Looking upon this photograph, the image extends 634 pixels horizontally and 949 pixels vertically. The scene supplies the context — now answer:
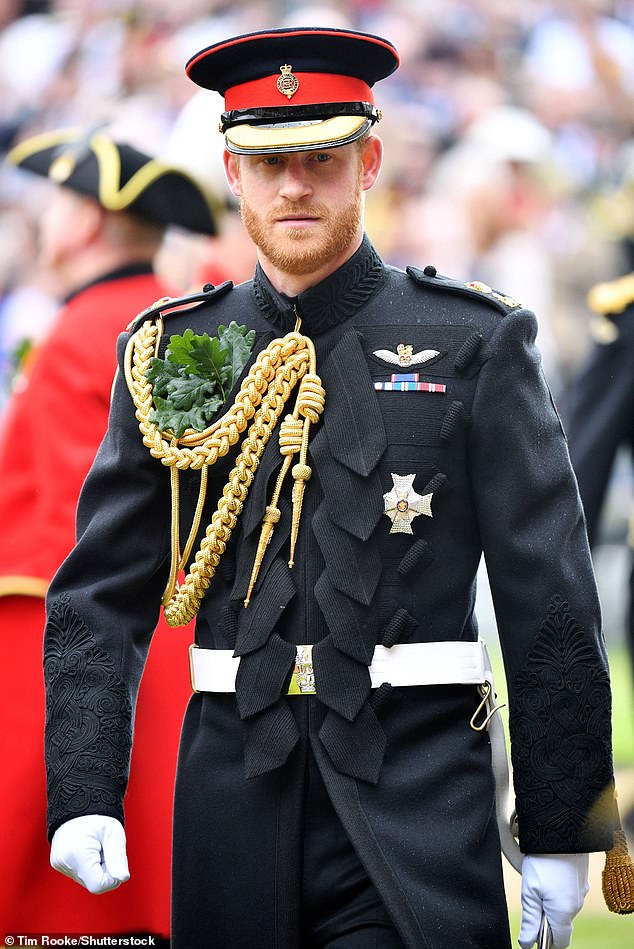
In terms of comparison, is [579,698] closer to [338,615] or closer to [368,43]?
[338,615]

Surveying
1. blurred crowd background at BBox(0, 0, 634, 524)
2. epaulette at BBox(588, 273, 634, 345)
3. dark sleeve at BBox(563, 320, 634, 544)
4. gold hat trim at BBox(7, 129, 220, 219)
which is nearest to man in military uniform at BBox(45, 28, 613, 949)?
gold hat trim at BBox(7, 129, 220, 219)

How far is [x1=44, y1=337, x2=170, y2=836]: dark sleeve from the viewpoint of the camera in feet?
10.6

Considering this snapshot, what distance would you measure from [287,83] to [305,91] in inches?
1.5

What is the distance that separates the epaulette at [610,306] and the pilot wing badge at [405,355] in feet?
9.31

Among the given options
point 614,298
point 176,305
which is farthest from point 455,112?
point 176,305

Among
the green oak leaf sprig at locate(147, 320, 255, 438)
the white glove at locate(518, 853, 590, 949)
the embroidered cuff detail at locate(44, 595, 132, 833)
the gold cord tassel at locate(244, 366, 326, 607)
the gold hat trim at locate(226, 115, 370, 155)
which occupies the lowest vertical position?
the white glove at locate(518, 853, 590, 949)

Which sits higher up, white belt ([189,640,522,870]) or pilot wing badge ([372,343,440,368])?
pilot wing badge ([372,343,440,368])

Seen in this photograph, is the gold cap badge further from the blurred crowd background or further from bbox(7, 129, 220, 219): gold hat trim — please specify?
the blurred crowd background

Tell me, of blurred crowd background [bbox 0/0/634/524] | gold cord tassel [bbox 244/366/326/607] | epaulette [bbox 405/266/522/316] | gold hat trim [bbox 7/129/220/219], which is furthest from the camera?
blurred crowd background [bbox 0/0/634/524]

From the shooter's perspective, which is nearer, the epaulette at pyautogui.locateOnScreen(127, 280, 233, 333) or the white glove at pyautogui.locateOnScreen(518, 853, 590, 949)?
the white glove at pyautogui.locateOnScreen(518, 853, 590, 949)

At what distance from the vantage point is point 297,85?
3.27 m

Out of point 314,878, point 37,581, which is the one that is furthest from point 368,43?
point 37,581

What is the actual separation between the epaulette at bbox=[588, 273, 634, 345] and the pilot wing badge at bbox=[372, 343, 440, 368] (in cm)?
284

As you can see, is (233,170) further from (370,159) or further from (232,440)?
(232,440)
